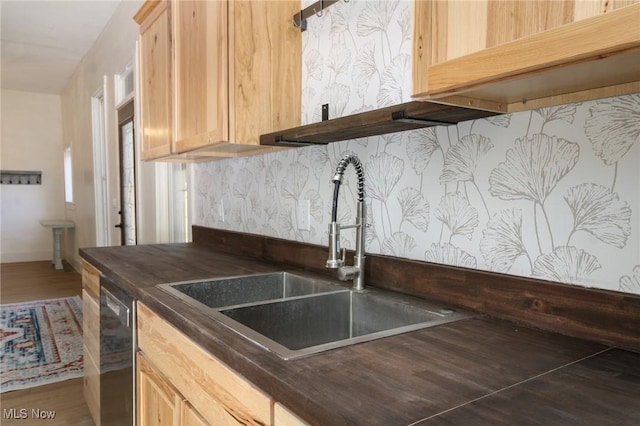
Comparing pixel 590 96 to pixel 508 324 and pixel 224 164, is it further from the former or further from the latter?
pixel 224 164

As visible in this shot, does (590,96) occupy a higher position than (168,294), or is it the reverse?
(590,96)

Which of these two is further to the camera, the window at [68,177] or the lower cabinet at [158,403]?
the window at [68,177]

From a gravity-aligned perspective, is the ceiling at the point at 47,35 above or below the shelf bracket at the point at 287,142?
above

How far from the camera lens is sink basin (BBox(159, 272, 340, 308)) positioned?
4.96ft

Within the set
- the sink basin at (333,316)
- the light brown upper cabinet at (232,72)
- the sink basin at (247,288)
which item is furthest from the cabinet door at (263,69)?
the sink basin at (333,316)

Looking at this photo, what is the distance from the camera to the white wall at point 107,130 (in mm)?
3633

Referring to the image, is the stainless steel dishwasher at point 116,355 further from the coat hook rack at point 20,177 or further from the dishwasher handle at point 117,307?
the coat hook rack at point 20,177

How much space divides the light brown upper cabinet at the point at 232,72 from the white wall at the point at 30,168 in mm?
6350

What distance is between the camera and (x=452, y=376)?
736 mm

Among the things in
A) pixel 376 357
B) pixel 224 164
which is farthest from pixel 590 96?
pixel 224 164

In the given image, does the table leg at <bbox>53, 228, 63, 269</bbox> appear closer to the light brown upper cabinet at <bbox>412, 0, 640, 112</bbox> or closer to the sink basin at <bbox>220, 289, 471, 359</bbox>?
the sink basin at <bbox>220, 289, 471, 359</bbox>

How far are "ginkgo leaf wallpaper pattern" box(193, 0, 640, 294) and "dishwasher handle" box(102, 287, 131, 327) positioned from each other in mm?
694

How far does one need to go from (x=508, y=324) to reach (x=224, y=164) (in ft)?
5.94

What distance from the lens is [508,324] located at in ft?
3.39
